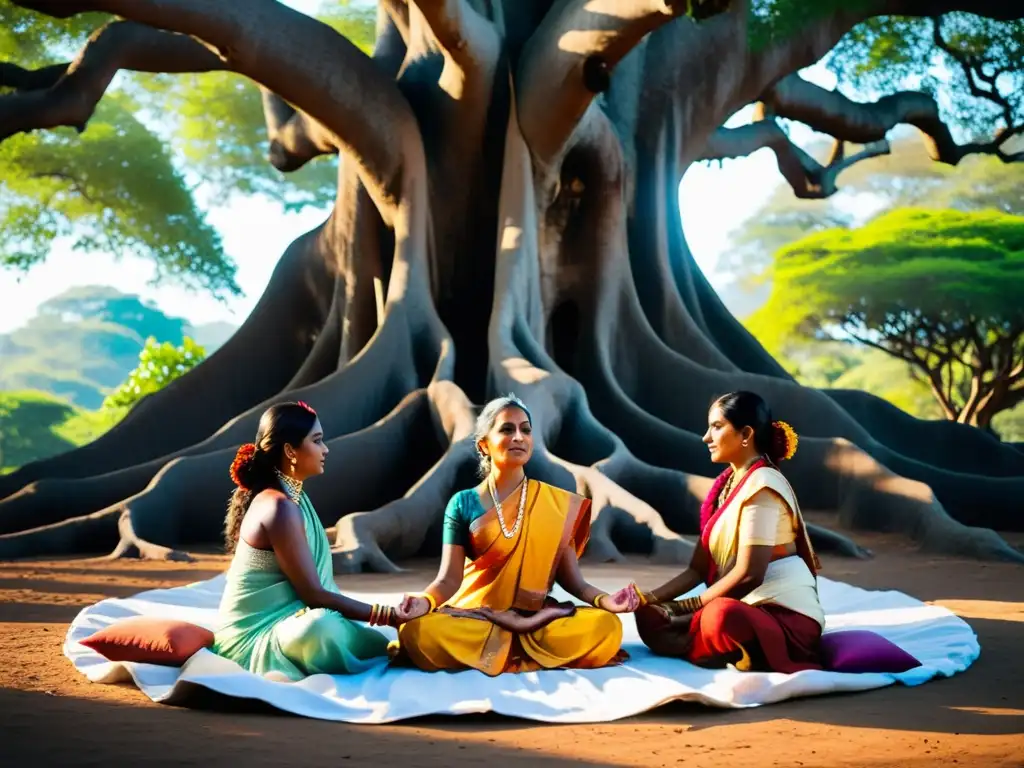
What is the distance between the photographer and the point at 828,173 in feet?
55.5

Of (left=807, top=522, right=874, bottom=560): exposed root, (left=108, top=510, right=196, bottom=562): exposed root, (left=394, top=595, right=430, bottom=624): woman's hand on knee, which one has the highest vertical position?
(left=807, top=522, right=874, bottom=560): exposed root

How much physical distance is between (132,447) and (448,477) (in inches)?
182

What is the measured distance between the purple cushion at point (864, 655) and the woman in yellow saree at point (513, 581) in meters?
0.75

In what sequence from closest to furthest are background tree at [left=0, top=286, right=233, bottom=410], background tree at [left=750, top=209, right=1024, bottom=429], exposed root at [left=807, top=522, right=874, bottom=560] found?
exposed root at [left=807, top=522, right=874, bottom=560] → background tree at [left=750, top=209, right=1024, bottom=429] → background tree at [left=0, top=286, right=233, bottom=410]

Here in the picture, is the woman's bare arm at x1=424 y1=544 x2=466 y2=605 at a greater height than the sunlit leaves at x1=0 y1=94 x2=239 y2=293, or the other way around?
the sunlit leaves at x1=0 y1=94 x2=239 y2=293

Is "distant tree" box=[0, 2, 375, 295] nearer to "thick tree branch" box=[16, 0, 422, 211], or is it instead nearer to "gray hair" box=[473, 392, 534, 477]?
"thick tree branch" box=[16, 0, 422, 211]

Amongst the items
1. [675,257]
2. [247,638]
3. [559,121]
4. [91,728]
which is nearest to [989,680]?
[247,638]

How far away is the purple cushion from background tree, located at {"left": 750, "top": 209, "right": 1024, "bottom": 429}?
17.8 metres

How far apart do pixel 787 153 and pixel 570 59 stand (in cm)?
689

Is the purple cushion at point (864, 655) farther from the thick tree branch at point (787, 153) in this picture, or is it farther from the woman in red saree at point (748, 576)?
the thick tree branch at point (787, 153)

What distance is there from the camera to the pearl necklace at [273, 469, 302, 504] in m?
5.18

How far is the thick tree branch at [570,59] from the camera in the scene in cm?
964

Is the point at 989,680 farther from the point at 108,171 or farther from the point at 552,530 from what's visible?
the point at 108,171

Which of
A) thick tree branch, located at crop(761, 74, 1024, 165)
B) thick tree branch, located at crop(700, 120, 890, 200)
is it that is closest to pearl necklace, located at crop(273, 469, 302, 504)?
thick tree branch, located at crop(761, 74, 1024, 165)
